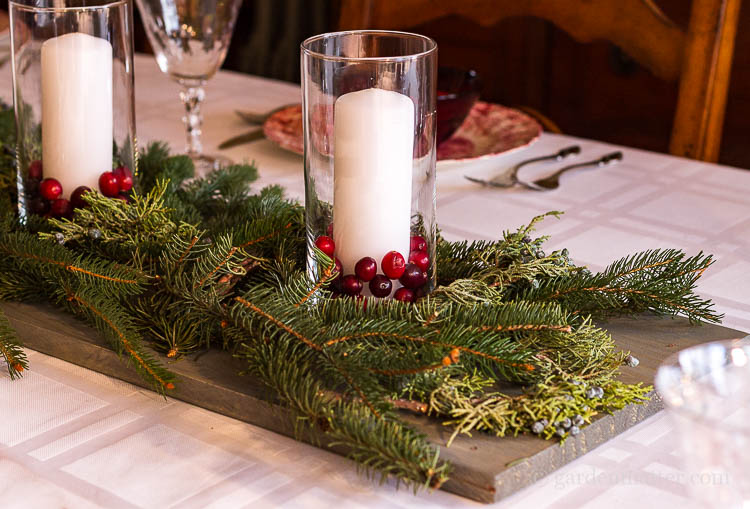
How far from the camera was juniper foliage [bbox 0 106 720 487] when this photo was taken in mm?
478

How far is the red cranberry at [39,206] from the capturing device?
696mm

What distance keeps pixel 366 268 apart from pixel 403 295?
0.10 feet

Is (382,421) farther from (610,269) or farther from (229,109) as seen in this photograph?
(229,109)

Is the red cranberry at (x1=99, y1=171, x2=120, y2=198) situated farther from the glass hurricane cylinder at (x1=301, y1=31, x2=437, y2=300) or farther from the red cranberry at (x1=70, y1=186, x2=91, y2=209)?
the glass hurricane cylinder at (x1=301, y1=31, x2=437, y2=300)

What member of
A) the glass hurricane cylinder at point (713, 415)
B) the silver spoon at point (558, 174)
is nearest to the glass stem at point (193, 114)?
the silver spoon at point (558, 174)

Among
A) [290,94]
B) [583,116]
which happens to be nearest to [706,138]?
[290,94]

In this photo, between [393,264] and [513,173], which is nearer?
[393,264]

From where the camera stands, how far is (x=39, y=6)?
709 mm

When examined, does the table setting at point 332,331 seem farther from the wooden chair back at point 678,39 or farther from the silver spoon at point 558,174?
the wooden chair back at point 678,39

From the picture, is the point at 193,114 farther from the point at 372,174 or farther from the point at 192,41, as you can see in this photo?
the point at 372,174

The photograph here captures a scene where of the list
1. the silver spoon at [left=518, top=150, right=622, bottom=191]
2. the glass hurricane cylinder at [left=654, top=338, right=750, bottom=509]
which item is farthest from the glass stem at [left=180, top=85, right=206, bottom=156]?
the glass hurricane cylinder at [left=654, top=338, right=750, bottom=509]

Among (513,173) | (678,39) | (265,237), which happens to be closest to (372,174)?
(265,237)

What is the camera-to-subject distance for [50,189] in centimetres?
70

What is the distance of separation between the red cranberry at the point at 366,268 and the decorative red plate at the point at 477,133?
0.40m
